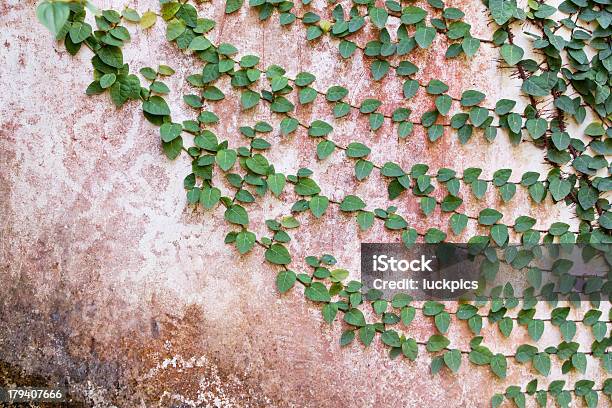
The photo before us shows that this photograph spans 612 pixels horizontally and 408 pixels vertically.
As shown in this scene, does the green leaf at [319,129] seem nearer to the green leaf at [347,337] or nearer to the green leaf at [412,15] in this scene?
the green leaf at [412,15]

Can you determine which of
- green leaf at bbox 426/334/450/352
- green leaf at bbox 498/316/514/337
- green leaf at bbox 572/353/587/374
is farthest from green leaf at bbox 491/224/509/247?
green leaf at bbox 572/353/587/374

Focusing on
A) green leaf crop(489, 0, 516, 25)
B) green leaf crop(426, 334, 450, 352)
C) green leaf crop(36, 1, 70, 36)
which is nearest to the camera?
green leaf crop(36, 1, 70, 36)

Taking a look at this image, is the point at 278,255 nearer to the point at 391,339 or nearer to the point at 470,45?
the point at 391,339

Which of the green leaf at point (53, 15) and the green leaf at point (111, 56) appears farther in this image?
the green leaf at point (111, 56)

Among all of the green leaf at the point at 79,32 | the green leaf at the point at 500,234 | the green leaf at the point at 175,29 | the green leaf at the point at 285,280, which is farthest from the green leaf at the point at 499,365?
the green leaf at the point at 79,32

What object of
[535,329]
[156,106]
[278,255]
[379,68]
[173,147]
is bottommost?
[535,329]

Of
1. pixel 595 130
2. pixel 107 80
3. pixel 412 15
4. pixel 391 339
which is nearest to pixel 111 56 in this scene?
pixel 107 80

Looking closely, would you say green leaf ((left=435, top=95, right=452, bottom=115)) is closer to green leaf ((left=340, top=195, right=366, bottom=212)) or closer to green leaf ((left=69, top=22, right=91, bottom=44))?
green leaf ((left=340, top=195, right=366, bottom=212))
